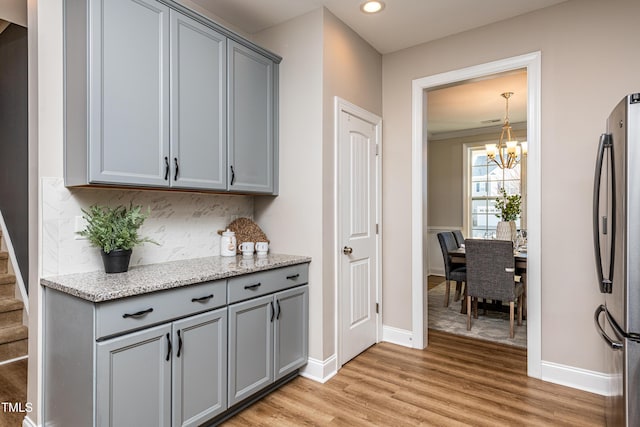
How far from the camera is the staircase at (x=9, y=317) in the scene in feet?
9.40

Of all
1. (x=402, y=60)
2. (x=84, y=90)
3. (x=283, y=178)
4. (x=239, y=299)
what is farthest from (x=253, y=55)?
(x=239, y=299)

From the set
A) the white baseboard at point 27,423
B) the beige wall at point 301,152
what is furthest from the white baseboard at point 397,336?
the white baseboard at point 27,423

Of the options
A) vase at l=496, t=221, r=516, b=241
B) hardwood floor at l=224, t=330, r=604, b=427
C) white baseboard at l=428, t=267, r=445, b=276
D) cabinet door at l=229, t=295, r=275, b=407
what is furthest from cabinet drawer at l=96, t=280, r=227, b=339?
white baseboard at l=428, t=267, r=445, b=276

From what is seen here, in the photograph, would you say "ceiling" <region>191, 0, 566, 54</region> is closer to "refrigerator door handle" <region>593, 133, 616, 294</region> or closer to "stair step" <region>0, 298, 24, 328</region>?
"refrigerator door handle" <region>593, 133, 616, 294</region>

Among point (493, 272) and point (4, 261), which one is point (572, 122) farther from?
point (4, 261)

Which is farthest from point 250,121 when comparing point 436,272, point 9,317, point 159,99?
point 436,272

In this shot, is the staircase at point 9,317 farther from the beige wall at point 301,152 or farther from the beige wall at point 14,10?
the beige wall at point 301,152

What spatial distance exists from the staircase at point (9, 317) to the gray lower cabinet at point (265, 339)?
200 cm

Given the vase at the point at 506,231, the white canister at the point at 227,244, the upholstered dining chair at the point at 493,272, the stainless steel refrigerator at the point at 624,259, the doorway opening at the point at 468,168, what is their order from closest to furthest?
1. the stainless steel refrigerator at the point at 624,259
2. the white canister at the point at 227,244
3. the upholstered dining chair at the point at 493,272
4. the vase at the point at 506,231
5. the doorway opening at the point at 468,168

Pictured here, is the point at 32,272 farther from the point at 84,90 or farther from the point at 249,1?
the point at 249,1

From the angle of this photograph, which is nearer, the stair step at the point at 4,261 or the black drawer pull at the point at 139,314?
the black drawer pull at the point at 139,314

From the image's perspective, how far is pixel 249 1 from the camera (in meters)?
2.56

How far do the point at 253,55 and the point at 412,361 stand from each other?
2.68 meters

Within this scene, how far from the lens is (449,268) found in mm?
4570
